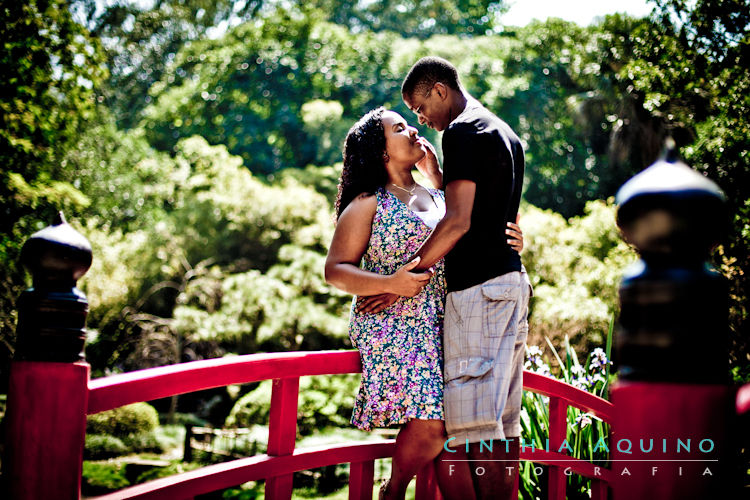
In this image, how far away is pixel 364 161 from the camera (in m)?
2.63

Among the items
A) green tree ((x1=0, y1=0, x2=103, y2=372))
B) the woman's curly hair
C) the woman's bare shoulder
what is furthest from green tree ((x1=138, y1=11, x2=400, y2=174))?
the woman's bare shoulder

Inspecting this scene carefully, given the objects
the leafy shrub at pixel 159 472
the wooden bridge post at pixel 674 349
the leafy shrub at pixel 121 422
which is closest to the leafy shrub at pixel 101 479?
the leafy shrub at pixel 159 472

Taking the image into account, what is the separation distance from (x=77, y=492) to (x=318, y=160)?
2037 cm

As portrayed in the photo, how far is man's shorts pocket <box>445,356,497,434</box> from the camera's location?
85.4 inches

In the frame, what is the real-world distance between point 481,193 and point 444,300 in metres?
0.45

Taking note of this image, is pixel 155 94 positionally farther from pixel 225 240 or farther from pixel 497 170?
pixel 497 170

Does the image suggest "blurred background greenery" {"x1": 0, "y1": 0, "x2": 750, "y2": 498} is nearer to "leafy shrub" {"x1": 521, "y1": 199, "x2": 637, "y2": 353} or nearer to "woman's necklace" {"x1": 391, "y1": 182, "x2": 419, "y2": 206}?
"leafy shrub" {"x1": 521, "y1": 199, "x2": 637, "y2": 353}

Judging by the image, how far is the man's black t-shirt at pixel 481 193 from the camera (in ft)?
7.72

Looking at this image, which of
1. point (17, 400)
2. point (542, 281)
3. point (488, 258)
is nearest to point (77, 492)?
point (17, 400)

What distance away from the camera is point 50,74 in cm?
973

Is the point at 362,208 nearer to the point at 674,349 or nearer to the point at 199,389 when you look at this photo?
the point at 199,389

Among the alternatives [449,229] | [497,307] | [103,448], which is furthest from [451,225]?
[103,448]

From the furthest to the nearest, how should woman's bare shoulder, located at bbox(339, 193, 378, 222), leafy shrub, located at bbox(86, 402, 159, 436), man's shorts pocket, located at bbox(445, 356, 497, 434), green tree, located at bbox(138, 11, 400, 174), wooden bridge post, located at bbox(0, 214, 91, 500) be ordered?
A: green tree, located at bbox(138, 11, 400, 174), leafy shrub, located at bbox(86, 402, 159, 436), woman's bare shoulder, located at bbox(339, 193, 378, 222), man's shorts pocket, located at bbox(445, 356, 497, 434), wooden bridge post, located at bbox(0, 214, 91, 500)

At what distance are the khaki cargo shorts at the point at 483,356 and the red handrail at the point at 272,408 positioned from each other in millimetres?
337
